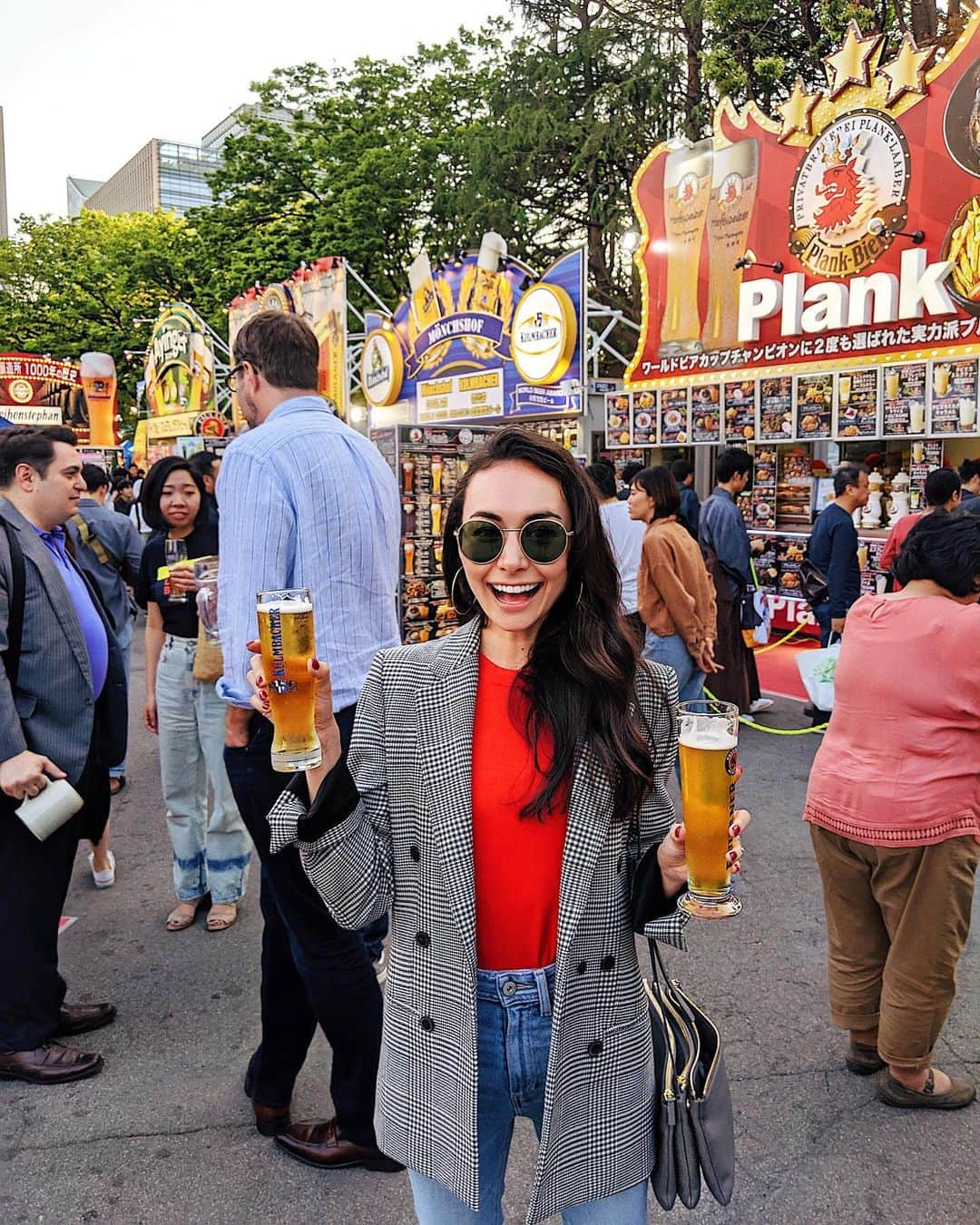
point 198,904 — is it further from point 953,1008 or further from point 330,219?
point 330,219

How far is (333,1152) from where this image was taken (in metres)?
2.75

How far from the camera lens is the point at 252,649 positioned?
1989 mm

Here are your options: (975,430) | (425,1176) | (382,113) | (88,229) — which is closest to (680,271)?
(975,430)

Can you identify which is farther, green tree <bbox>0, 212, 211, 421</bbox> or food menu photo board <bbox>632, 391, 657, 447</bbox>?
green tree <bbox>0, 212, 211, 421</bbox>

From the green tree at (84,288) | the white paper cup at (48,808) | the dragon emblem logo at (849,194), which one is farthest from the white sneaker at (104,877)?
the green tree at (84,288)

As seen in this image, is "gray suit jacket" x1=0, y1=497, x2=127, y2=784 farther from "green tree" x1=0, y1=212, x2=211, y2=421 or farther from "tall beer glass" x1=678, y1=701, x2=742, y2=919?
"green tree" x1=0, y1=212, x2=211, y2=421

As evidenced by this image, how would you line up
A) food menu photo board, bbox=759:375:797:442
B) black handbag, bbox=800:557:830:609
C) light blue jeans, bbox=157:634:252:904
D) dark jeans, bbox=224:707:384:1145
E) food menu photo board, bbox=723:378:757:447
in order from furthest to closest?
food menu photo board, bbox=723:378:757:447 → food menu photo board, bbox=759:375:797:442 → black handbag, bbox=800:557:830:609 → light blue jeans, bbox=157:634:252:904 → dark jeans, bbox=224:707:384:1145

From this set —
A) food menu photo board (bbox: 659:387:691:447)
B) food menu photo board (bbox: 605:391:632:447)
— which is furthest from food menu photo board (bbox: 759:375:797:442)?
food menu photo board (bbox: 605:391:632:447)

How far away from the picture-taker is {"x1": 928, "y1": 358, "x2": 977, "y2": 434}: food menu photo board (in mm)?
9289

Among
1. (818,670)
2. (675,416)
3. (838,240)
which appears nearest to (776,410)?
(675,416)

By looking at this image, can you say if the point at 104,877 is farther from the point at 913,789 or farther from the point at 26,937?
the point at 913,789

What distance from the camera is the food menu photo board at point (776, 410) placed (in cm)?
1091

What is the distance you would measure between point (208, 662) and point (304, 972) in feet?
5.77

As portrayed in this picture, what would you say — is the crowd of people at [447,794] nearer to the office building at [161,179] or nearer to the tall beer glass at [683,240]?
the tall beer glass at [683,240]
